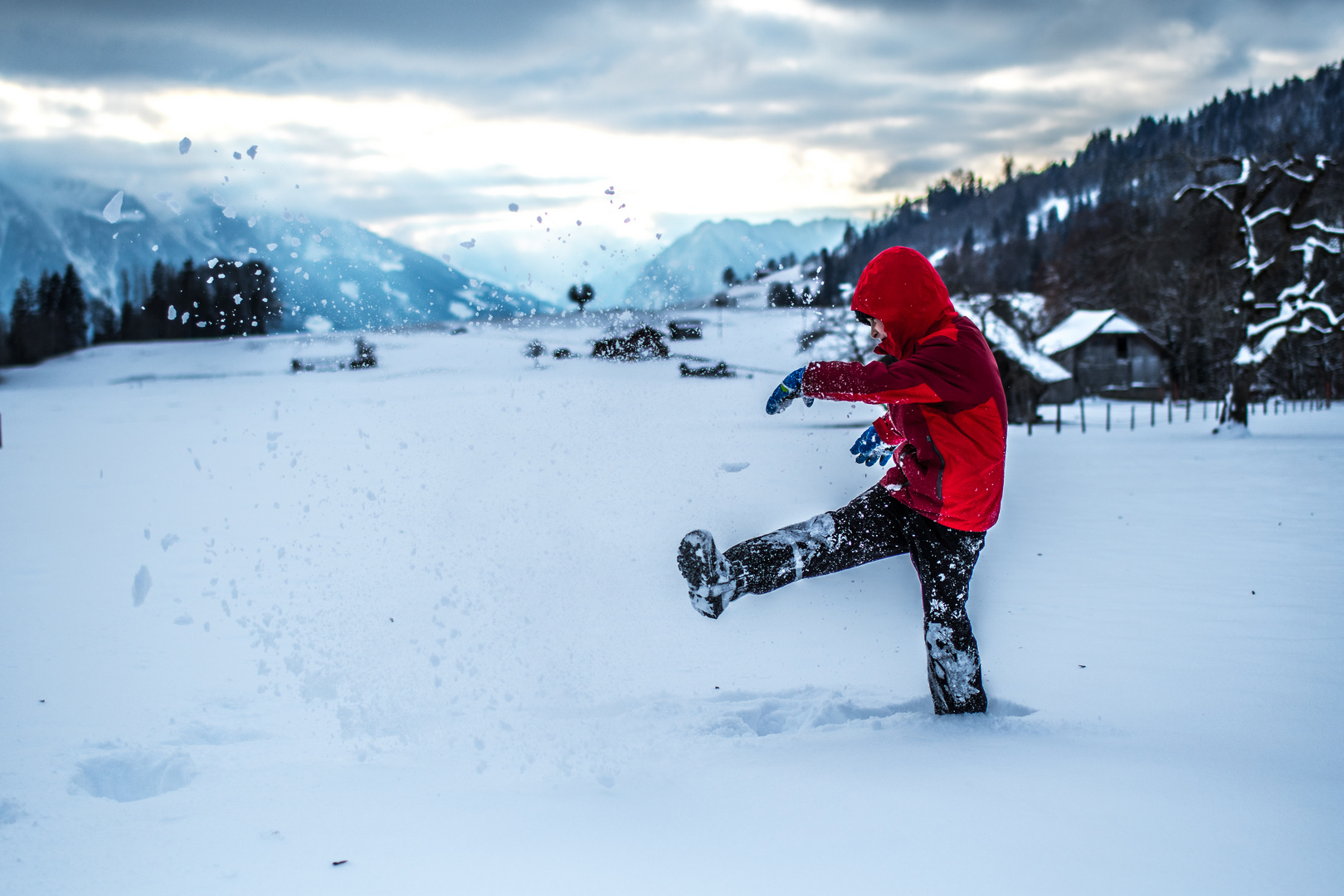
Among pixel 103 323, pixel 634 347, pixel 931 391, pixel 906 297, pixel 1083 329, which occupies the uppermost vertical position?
pixel 103 323

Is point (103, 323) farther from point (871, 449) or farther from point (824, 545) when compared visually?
point (824, 545)

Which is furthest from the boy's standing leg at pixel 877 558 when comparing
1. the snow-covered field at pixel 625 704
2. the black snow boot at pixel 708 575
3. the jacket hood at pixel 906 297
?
the jacket hood at pixel 906 297

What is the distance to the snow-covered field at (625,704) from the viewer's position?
2.17 metres

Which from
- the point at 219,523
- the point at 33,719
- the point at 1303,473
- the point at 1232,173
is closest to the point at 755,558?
the point at 33,719

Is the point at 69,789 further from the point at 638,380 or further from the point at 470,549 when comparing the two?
the point at 638,380

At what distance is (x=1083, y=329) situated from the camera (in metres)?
51.9

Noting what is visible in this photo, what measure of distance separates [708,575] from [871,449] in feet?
3.46

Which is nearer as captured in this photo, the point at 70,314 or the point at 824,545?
the point at 824,545

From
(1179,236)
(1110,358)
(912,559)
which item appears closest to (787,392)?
(912,559)

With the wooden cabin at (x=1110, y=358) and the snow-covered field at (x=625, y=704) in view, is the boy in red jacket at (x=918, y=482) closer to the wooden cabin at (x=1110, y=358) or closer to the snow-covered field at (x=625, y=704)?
the snow-covered field at (x=625, y=704)

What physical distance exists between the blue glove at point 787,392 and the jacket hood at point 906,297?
0.38 metres

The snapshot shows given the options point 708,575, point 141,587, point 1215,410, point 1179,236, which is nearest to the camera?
point 708,575

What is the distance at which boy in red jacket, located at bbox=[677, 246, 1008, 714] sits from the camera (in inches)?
114

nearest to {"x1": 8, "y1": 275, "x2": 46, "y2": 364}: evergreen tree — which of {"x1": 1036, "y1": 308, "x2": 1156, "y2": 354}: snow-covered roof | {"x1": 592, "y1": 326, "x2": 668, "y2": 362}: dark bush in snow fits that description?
{"x1": 592, "y1": 326, "x2": 668, "y2": 362}: dark bush in snow
